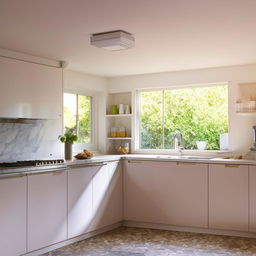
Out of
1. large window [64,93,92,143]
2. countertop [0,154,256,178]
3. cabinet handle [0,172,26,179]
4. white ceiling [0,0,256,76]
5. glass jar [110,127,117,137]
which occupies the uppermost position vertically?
white ceiling [0,0,256,76]

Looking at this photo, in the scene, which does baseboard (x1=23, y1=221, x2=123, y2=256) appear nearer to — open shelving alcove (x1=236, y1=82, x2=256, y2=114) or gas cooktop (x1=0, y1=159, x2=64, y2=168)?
gas cooktop (x1=0, y1=159, x2=64, y2=168)

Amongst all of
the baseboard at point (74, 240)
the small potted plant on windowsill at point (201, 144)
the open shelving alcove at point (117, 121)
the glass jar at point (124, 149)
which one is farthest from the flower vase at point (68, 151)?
the small potted plant on windowsill at point (201, 144)

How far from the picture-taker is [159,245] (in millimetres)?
4582

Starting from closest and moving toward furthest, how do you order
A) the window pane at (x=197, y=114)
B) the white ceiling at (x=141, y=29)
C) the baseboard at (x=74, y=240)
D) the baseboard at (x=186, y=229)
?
the white ceiling at (x=141, y=29) → the baseboard at (x=74, y=240) → the baseboard at (x=186, y=229) → the window pane at (x=197, y=114)

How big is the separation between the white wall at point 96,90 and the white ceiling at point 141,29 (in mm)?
655

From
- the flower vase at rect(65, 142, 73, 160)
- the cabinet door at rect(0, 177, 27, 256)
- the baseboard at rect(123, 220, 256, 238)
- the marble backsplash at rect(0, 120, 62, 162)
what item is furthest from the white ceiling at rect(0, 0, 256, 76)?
the baseboard at rect(123, 220, 256, 238)

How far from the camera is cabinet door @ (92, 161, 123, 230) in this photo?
509 cm

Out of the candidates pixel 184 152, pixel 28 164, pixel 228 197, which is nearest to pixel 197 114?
pixel 184 152

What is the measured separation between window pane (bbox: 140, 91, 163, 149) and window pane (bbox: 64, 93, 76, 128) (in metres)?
1.07

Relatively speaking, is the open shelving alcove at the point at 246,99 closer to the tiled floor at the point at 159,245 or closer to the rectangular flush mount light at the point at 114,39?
the tiled floor at the point at 159,245

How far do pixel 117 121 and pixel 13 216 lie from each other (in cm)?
307

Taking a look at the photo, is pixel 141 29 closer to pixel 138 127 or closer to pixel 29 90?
pixel 29 90

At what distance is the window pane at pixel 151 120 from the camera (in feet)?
20.5

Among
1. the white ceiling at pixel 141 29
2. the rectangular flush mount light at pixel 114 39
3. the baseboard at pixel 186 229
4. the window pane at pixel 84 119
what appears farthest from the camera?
the window pane at pixel 84 119
